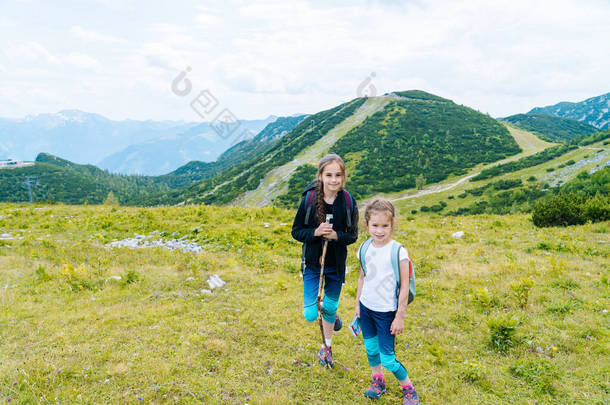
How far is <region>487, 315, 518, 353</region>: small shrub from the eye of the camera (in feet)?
18.7

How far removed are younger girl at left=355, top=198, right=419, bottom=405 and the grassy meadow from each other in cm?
89

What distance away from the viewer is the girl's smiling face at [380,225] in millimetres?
4125

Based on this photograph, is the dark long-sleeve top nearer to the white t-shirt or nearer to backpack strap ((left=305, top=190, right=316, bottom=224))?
backpack strap ((left=305, top=190, right=316, bottom=224))

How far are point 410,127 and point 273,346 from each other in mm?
113468

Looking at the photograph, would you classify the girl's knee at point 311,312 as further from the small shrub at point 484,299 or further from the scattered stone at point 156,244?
the scattered stone at point 156,244

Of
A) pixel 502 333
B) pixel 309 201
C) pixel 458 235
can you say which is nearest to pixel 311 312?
pixel 309 201

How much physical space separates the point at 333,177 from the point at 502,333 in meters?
4.50

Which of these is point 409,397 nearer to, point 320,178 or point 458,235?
point 320,178

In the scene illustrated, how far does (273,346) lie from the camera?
6.10 metres

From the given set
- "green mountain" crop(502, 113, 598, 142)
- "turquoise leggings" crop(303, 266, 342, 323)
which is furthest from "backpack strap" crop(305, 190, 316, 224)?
"green mountain" crop(502, 113, 598, 142)

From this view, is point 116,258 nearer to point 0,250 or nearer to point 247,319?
point 0,250

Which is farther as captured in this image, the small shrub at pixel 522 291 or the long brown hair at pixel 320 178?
the small shrub at pixel 522 291

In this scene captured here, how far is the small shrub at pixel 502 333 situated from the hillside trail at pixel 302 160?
76.4m

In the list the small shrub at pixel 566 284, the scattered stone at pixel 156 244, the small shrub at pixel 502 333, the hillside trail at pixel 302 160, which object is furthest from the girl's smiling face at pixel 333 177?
the hillside trail at pixel 302 160
